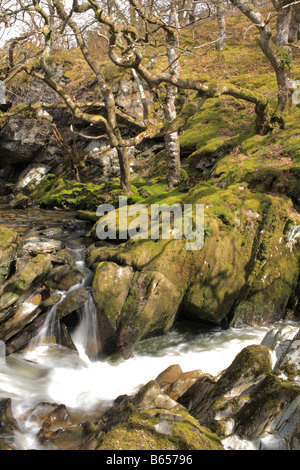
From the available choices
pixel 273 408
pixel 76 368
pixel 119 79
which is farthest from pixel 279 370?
pixel 119 79

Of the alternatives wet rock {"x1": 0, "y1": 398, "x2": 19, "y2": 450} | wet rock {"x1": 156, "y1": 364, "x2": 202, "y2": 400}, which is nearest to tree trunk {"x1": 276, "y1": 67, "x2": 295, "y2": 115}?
wet rock {"x1": 156, "y1": 364, "x2": 202, "y2": 400}

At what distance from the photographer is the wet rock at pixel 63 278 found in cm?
734

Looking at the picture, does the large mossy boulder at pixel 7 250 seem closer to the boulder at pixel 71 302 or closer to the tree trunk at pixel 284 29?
the boulder at pixel 71 302

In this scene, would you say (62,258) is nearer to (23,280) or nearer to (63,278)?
(63,278)

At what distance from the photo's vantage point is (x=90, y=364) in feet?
20.6

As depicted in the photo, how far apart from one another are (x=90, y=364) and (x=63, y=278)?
6.86 ft

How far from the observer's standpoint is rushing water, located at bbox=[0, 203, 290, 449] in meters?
5.27

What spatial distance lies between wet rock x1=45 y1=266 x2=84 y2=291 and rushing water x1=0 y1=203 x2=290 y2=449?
0.17m

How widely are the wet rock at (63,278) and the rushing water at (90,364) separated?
165 millimetres

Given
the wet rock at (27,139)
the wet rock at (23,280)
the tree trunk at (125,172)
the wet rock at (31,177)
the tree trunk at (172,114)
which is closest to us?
the wet rock at (23,280)

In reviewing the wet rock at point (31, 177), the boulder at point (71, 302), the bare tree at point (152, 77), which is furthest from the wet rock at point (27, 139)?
the boulder at point (71, 302)

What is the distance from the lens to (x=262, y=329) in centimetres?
715

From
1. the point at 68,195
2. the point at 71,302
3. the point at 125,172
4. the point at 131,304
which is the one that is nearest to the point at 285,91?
the point at 125,172

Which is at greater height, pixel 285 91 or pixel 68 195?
pixel 285 91
